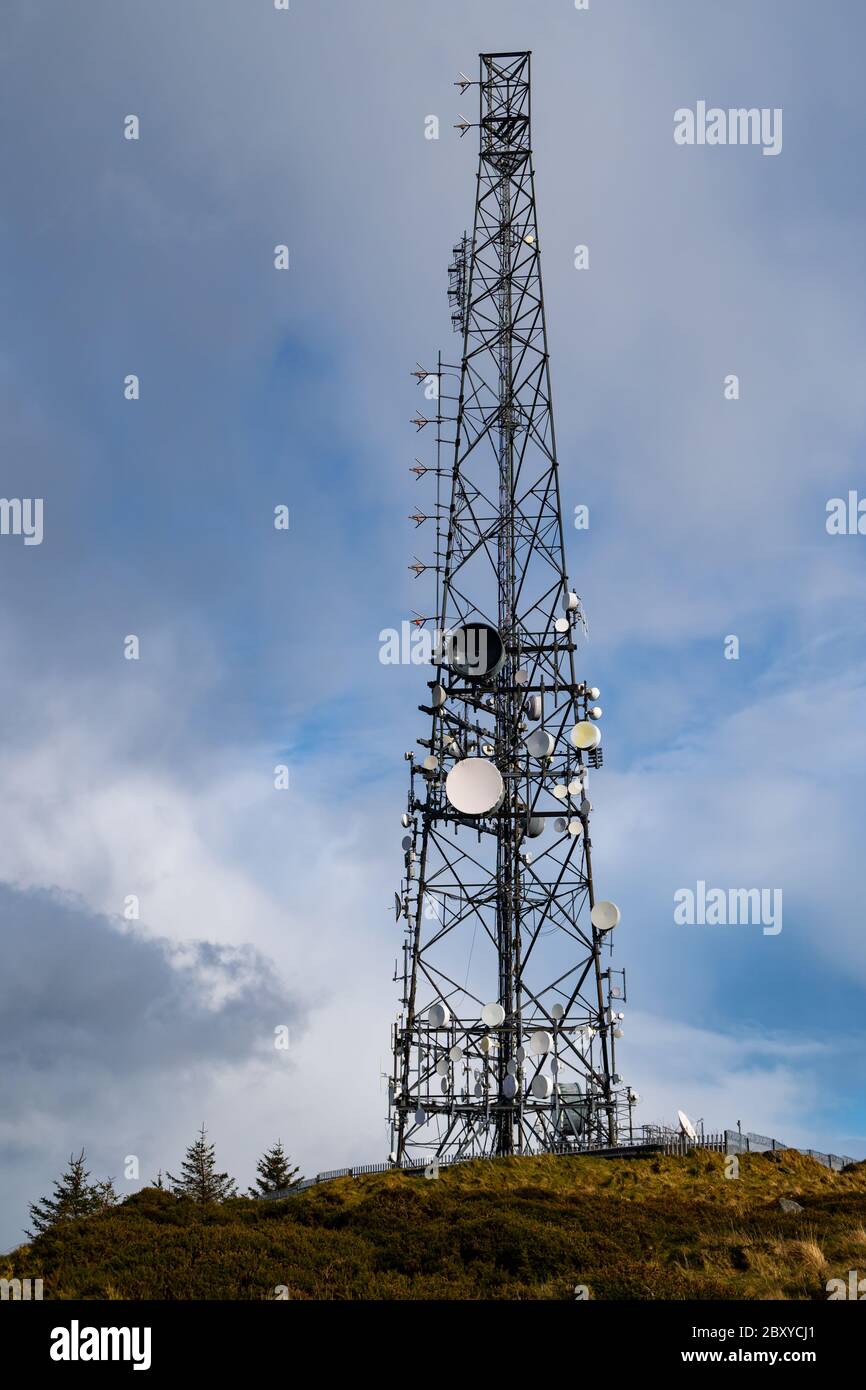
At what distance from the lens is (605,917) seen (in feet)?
136

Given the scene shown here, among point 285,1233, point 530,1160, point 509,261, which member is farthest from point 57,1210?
point 509,261

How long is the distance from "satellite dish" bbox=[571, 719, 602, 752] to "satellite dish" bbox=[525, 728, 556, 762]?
82 cm

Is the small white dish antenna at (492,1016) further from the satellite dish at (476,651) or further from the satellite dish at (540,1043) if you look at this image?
the satellite dish at (476,651)

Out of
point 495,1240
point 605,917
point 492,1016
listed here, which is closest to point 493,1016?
point 492,1016

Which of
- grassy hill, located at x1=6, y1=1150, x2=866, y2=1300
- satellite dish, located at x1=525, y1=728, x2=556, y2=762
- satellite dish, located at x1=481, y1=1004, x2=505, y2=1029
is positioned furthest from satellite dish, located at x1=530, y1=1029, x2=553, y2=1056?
satellite dish, located at x1=525, y1=728, x2=556, y2=762

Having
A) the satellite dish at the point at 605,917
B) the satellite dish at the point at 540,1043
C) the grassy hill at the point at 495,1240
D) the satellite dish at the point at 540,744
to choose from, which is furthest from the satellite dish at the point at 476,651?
the grassy hill at the point at 495,1240

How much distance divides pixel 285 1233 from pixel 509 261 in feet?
115

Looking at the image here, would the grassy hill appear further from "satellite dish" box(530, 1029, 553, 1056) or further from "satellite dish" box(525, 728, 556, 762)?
"satellite dish" box(525, 728, 556, 762)

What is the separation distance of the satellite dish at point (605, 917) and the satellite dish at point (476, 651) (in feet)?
28.0

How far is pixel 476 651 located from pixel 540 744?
148 inches

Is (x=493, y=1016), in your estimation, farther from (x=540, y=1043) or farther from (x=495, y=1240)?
(x=495, y=1240)

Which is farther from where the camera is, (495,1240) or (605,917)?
(605,917)
